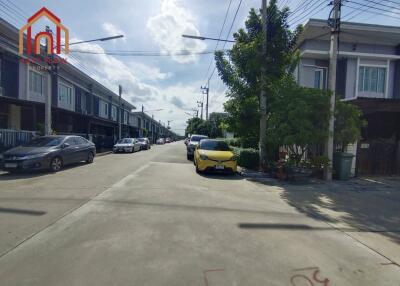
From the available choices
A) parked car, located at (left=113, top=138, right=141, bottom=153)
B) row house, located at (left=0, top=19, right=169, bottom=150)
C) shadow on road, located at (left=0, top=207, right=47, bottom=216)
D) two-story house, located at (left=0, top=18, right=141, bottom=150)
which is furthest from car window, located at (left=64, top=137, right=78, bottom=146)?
parked car, located at (left=113, top=138, right=141, bottom=153)

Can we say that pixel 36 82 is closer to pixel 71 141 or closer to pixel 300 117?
pixel 71 141

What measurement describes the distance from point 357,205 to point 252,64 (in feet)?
24.7

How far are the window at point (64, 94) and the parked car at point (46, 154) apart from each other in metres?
12.8

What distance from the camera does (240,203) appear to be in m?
6.77

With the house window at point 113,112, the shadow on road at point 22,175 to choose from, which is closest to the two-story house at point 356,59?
the shadow on road at point 22,175

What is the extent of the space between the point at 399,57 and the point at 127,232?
2191 centimetres

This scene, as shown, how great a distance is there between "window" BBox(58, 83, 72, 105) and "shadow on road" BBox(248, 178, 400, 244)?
21272 mm

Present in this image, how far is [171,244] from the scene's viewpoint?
4090 millimetres

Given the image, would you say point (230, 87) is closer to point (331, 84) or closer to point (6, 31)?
point (331, 84)

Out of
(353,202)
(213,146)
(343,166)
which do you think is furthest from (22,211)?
(343,166)

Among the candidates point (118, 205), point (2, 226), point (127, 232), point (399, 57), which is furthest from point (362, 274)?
point (399, 57)

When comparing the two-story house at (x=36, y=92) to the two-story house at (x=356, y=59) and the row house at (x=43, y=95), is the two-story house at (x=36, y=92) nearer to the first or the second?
the row house at (x=43, y=95)

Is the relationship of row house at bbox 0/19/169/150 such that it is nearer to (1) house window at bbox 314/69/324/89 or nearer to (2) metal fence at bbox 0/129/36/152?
(2) metal fence at bbox 0/129/36/152

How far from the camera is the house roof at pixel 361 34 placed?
1783 centimetres
